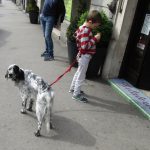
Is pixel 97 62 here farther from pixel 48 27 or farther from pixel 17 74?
pixel 17 74

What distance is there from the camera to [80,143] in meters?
4.20

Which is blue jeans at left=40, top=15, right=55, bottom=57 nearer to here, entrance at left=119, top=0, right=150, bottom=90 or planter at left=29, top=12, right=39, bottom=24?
entrance at left=119, top=0, right=150, bottom=90

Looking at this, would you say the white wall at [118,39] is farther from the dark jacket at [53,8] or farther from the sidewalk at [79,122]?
the dark jacket at [53,8]

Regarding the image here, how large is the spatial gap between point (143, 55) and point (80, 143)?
297 cm

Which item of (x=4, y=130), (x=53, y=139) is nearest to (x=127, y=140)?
(x=53, y=139)

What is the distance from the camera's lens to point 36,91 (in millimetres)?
4387

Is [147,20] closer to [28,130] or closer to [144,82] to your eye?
[144,82]

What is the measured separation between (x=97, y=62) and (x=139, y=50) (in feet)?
3.52

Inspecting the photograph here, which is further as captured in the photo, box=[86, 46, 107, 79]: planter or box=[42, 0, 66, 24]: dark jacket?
box=[42, 0, 66, 24]: dark jacket

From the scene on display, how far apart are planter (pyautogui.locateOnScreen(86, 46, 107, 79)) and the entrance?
1.81 ft

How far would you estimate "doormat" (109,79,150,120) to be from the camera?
216 inches

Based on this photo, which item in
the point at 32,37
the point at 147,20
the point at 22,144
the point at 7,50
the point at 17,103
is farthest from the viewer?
the point at 32,37

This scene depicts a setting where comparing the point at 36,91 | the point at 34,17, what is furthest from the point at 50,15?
the point at 34,17

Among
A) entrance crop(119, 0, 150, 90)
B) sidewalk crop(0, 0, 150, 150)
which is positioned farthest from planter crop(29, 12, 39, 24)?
entrance crop(119, 0, 150, 90)
